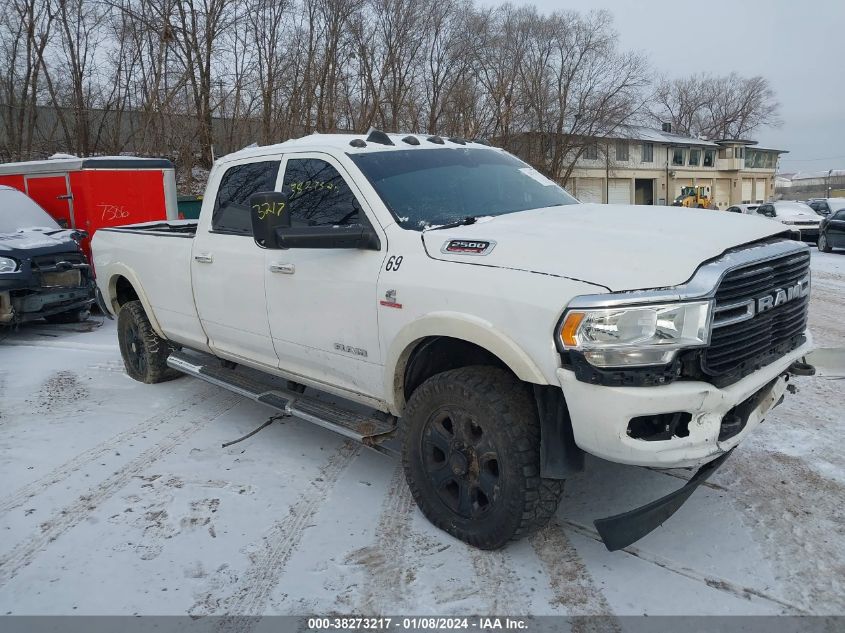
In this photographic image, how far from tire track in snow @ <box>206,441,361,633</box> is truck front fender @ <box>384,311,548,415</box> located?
759mm

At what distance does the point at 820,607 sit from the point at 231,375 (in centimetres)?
386

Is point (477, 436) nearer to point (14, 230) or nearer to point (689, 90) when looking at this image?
point (14, 230)

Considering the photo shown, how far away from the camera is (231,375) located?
16.4ft

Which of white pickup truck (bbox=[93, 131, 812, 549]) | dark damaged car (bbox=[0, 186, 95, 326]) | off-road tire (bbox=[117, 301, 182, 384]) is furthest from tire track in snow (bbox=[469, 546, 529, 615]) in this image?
dark damaged car (bbox=[0, 186, 95, 326])

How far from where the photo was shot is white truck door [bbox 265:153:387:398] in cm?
368

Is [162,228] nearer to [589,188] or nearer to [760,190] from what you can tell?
[589,188]

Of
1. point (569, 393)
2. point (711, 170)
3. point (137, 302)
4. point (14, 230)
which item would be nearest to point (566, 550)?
point (569, 393)

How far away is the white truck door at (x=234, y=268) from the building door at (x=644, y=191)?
191 feet

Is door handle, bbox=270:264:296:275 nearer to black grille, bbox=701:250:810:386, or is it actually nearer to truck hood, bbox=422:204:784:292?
truck hood, bbox=422:204:784:292

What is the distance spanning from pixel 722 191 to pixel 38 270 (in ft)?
234

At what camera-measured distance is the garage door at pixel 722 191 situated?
67.8m

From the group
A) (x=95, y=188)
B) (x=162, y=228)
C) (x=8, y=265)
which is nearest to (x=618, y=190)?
(x=95, y=188)

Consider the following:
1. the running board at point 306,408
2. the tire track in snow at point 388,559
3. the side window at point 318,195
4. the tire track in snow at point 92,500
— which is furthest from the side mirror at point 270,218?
the tire track in snow at point 92,500

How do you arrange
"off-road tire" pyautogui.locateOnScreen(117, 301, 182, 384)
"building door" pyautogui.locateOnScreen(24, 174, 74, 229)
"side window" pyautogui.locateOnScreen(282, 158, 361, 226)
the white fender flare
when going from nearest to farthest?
"side window" pyautogui.locateOnScreen(282, 158, 361, 226)
the white fender flare
"off-road tire" pyautogui.locateOnScreen(117, 301, 182, 384)
"building door" pyautogui.locateOnScreen(24, 174, 74, 229)
